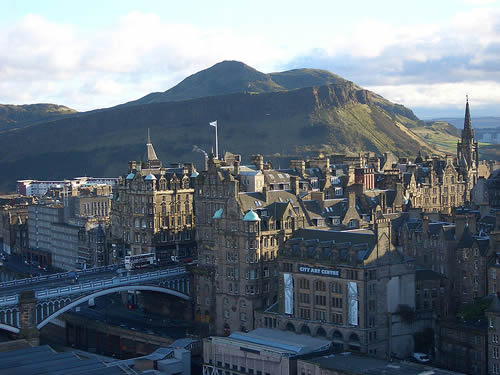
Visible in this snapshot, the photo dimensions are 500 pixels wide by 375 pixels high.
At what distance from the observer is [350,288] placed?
4545 inches

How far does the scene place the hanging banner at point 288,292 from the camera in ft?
402

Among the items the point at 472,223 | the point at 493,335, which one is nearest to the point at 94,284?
the point at 472,223

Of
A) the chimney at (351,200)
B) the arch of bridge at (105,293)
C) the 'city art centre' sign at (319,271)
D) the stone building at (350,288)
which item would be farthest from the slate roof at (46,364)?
the chimney at (351,200)

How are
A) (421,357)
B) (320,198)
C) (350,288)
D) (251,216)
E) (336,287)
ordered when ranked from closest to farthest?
(421,357)
(350,288)
(336,287)
(251,216)
(320,198)

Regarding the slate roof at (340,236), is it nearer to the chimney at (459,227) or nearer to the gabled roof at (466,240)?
the chimney at (459,227)

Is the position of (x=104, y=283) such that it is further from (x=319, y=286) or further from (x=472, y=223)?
(x=472, y=223)

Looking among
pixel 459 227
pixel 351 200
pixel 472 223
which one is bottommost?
pixel 459 227

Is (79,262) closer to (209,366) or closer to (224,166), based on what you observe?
(224,166)

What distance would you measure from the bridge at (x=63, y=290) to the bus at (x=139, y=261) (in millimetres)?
2461

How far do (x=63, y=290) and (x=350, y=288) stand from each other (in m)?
45.0

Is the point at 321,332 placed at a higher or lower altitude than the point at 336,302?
lower

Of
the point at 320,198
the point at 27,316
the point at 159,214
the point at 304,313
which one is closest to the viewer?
the point at 304,313

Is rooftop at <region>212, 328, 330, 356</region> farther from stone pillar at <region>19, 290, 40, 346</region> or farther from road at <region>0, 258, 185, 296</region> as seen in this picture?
road at <region>0, 258, 185, 296</region>

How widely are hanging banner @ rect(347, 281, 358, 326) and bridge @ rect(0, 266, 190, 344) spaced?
41880 millimetres
